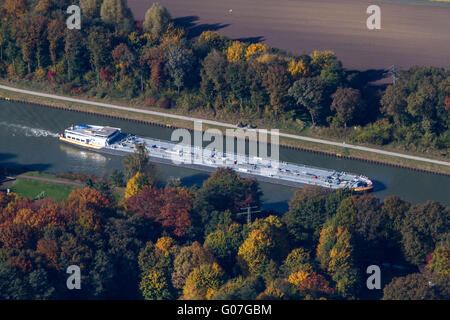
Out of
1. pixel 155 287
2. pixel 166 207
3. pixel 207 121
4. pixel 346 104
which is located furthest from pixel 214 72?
pixel 155 287

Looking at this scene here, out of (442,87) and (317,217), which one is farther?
(442,87)

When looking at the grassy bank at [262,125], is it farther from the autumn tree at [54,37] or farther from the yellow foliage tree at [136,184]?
→ the yellow foliage tree at [136,184]

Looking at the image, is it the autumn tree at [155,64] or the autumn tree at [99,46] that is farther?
the autumn tree at [99,46]

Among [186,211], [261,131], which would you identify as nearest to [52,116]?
[261,131]

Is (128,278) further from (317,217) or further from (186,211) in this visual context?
(317,217)

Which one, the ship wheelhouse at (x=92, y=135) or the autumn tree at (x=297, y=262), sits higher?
the ship wheelhouse at (x=92, y=135)

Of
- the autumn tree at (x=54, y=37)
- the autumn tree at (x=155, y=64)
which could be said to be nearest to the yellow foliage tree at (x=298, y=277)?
the autumn tree at (x=155, y=64)

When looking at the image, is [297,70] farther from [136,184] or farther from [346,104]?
[136,184]
